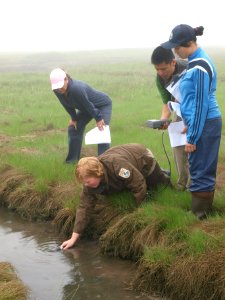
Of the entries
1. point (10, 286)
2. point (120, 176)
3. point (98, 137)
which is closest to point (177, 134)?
point (120, 176)

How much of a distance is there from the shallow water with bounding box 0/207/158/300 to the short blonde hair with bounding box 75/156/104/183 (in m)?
1.06

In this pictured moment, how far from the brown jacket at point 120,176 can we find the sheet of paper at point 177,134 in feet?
1.35

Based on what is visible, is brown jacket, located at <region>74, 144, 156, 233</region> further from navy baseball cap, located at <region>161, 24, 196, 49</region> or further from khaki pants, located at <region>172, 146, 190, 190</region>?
navy baseball cap, located at <region>161, 24, 196, 49</region>

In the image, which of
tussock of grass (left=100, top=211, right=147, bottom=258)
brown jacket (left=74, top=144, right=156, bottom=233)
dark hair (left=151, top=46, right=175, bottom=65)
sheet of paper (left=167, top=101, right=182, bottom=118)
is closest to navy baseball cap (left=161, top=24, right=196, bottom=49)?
dark hair (left=151, top=46, right=175, bottom=65)

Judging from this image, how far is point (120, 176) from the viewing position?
648cm

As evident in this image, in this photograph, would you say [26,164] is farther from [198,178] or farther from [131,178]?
[198,178]

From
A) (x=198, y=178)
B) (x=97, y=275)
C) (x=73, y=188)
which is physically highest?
(x=198, y=178)

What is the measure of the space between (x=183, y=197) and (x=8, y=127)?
26.3 ft

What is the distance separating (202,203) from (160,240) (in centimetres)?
70

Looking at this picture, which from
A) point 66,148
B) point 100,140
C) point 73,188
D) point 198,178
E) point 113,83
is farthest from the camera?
point 113,83

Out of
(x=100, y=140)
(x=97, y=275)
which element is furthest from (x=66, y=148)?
(x=97, y=275)

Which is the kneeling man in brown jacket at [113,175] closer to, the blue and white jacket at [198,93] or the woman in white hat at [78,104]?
the blue and white jacket at [198,93]

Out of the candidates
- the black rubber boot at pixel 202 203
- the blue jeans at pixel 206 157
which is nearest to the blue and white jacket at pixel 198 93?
the blue jeans at pixel 206 157

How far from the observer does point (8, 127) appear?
13820mm
